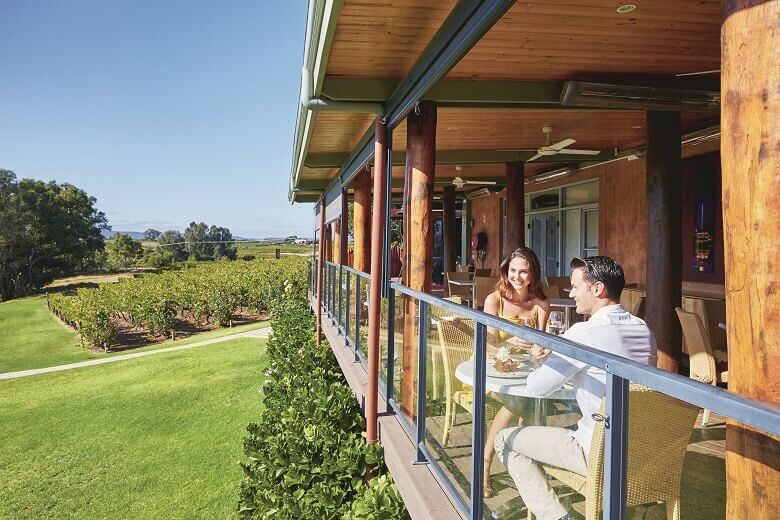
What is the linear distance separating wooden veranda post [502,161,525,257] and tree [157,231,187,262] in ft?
220

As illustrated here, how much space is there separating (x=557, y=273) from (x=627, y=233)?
2.72 m

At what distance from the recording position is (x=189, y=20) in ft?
130

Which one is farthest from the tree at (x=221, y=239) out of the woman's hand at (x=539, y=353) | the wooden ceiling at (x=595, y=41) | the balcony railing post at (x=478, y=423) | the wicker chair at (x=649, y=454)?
the wicker chair at (x=649, y=454)

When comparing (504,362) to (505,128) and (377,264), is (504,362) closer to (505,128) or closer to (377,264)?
(377,264)

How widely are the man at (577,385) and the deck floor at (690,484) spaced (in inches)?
1.6

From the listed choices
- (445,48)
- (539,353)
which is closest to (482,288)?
(445,48)

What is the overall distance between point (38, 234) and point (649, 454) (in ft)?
193

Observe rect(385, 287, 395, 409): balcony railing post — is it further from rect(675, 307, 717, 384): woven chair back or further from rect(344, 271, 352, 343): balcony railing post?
rect(675, 307, 717, 384): woven chair back

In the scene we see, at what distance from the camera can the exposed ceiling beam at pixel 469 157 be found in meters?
7.97

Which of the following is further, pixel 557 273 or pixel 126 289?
pixel 126 289

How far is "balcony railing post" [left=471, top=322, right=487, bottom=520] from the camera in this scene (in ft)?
6.25

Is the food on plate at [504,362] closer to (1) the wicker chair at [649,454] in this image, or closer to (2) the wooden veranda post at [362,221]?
(1) the wicker chair at [649,454]

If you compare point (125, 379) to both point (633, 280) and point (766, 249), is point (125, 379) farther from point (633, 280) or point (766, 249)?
point (766, 249)

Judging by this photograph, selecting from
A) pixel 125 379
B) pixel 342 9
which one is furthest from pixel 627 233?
pixel 125 379
